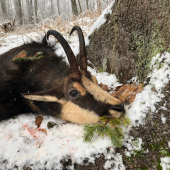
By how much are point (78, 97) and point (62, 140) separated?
2.60 ft

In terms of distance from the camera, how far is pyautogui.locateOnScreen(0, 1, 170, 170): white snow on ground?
211cm

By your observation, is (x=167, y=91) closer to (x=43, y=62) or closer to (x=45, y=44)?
(x=43, y=62)

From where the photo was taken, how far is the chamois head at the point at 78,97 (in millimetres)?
2449

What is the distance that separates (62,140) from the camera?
2406mm

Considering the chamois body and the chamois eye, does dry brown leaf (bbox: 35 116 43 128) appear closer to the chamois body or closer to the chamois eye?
the chamois body

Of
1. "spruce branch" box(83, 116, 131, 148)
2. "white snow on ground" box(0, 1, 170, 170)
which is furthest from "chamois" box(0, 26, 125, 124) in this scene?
"white snow on ground" box(0, 1, 170, 170)

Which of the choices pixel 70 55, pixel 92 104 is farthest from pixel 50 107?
pixel 70 55

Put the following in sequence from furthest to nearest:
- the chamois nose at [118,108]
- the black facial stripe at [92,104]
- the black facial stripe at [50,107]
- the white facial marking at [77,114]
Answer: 1. the black facial stripe at [50,107]
2. the white facial marking at [77,114]
3. the black facial stripe at [92,104]
4. the chamois nose at [118,108]

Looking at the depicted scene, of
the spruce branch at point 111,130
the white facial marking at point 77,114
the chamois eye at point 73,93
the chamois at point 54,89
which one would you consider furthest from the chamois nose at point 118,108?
the chamois eye at point 73,93

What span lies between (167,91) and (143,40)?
1317 millimetres

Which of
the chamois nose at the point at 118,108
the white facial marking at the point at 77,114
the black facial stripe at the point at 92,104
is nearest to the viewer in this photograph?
the chamois nose at the point at 118,108

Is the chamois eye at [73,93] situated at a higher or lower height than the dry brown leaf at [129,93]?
higher

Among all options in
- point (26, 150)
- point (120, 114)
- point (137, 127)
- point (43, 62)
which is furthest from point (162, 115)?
point (43, 62)

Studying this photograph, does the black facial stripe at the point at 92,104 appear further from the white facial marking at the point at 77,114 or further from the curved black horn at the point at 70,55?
the curved black horn at the point at 70,55
